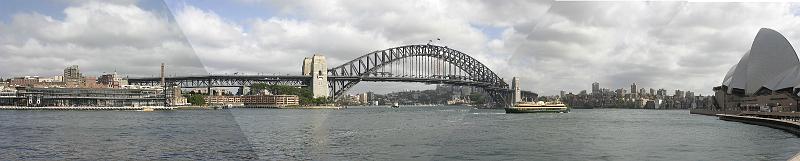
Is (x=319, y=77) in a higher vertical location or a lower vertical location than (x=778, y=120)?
higher

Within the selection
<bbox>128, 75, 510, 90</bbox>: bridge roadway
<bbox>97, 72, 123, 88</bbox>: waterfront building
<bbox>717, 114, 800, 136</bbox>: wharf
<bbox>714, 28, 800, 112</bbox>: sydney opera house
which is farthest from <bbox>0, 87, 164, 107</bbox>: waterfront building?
<bbox>717, 114, 800, 136</bbox>: wharf

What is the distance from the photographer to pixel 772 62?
1131 inches

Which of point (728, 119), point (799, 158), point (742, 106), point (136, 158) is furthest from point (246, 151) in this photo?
point (742, 106)

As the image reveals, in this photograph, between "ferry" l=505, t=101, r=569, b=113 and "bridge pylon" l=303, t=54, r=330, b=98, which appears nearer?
"ferry" l=505, t=101, r=569, b=113

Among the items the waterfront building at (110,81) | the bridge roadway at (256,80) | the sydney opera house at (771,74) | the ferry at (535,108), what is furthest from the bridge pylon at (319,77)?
the sydney opera house at (771,74)

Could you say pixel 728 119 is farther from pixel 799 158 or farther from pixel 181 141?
pixel 799 158

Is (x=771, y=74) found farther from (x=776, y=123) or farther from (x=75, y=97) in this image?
(x=75, y=97)

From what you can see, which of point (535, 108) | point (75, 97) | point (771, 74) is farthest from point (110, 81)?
point (771, 74)

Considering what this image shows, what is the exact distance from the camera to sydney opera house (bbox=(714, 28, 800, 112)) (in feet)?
90.4

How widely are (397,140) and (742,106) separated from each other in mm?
26102

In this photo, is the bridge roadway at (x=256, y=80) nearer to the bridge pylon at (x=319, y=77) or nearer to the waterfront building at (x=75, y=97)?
the bridge pylon at (x=319, y=77)

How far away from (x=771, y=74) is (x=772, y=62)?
72 centimetres

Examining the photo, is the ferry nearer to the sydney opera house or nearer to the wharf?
the sydney opera house

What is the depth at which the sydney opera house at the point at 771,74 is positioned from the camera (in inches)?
1085
